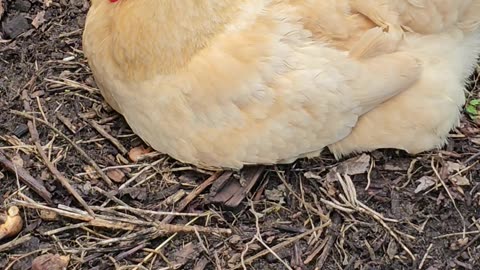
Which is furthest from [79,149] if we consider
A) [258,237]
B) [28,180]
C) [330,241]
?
[330,241]

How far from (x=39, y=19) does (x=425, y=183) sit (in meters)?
2.17

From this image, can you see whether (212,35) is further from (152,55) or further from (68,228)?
(68,228)

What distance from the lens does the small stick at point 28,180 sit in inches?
134

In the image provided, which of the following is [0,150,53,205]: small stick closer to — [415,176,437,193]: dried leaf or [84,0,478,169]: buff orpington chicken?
[84,0,478,169]: buff orpington chicken

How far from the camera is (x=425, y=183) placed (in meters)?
3.47

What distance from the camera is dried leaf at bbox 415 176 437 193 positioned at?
3.46 meters

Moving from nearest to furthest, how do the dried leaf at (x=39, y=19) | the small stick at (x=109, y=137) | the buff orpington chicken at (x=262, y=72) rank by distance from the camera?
the buff orpington chicken at (x=262, y=72)
the small stick at (x=109, y=137)
the dried leaf at (x=39, y=19)

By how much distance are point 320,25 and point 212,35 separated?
439 mm

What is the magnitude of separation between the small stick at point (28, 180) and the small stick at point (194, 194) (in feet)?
1.71

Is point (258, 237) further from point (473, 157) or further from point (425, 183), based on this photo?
point (473, 157)

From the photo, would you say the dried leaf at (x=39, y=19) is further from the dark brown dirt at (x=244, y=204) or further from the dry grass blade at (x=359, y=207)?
the dry grass blade at (x=359, y=207)

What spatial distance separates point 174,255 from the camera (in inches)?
128

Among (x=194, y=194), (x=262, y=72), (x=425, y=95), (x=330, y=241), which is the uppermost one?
(x=262, y=72)

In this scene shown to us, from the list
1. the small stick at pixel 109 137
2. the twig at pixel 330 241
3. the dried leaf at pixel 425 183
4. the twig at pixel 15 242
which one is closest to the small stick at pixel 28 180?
the twig at pixel 15 242
